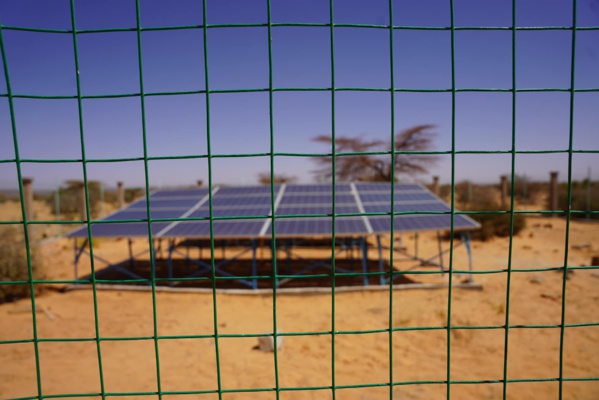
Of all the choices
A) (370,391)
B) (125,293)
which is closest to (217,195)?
(125,293)

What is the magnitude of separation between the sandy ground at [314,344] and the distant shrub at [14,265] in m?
0.59

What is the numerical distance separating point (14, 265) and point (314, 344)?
7.85 m

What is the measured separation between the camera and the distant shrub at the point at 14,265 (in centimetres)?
877

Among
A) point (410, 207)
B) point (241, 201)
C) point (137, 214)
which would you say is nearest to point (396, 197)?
point (410, 207)

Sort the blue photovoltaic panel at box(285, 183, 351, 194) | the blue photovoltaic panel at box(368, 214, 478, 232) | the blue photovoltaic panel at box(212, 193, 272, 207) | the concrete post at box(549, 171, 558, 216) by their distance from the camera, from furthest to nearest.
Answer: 1. the concrete post at box(549, 171, 558, 216)
2. the blue photovoltaic panel at box(285, 183, 351, 194)
3. the blue photovoltaic panel at box(212, 193, 272, 207)
4. the blue photovoltaic panel at box(368, 214, 478, 232)

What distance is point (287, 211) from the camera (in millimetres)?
10336

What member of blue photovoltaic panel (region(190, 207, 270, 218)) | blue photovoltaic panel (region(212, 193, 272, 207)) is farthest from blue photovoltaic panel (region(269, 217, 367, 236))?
blue photovoltaic panel (region(212, 193, 272, 207))

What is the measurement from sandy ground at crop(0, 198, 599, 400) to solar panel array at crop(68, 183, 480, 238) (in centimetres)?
147

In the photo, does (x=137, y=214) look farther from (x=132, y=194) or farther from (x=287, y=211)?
(x=132, y=194)

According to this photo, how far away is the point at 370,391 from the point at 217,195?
943cm

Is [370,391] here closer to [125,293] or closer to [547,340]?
[547,340]

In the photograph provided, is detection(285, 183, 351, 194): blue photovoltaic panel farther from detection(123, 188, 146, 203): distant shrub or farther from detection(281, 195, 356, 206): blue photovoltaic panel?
detection(123, 188, 146, 203): distant shrub

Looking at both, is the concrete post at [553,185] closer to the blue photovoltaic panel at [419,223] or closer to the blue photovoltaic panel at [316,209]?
the blue photovoltaic panel at [419,223]

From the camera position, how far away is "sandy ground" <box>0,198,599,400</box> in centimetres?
483
